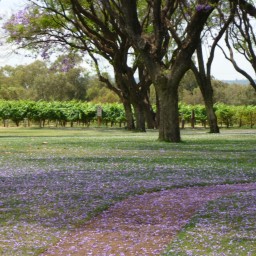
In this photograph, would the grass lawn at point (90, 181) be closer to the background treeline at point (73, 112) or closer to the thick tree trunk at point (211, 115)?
the thick tree trunk at point (211, 115)

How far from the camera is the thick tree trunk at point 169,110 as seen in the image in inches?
965

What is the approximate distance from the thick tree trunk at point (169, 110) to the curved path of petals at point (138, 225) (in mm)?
13414

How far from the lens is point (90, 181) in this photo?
1233cm

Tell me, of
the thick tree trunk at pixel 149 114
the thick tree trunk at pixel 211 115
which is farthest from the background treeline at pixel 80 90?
the thick tree trunk at pixel 211 115

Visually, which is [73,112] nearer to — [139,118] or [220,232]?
[139,118]

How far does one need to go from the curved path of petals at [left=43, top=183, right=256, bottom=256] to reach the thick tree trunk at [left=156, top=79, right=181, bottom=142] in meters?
13.4

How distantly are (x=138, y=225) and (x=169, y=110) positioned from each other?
16.5m

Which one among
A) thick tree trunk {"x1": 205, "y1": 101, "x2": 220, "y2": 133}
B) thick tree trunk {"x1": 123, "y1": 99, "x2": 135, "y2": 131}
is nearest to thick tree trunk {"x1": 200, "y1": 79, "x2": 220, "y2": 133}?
thick tree trunk {"x1": 205, "y1": 101, "x2": 220, "y2": 133}

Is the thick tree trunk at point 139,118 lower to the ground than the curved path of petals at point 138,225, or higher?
higher

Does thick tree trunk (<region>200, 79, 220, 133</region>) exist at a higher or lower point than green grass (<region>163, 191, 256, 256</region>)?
higher

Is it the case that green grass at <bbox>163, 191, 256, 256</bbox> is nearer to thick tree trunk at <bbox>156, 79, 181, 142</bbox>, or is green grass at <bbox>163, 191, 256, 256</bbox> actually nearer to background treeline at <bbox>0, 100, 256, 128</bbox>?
thick tree trunk at <bbox>156, 79, 181, 142</bbox>

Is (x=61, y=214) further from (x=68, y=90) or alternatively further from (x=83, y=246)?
(x=68, y=90)

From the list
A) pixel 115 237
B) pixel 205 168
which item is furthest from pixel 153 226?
pixel 205 168

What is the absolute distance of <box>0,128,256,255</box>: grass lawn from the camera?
778 cm
